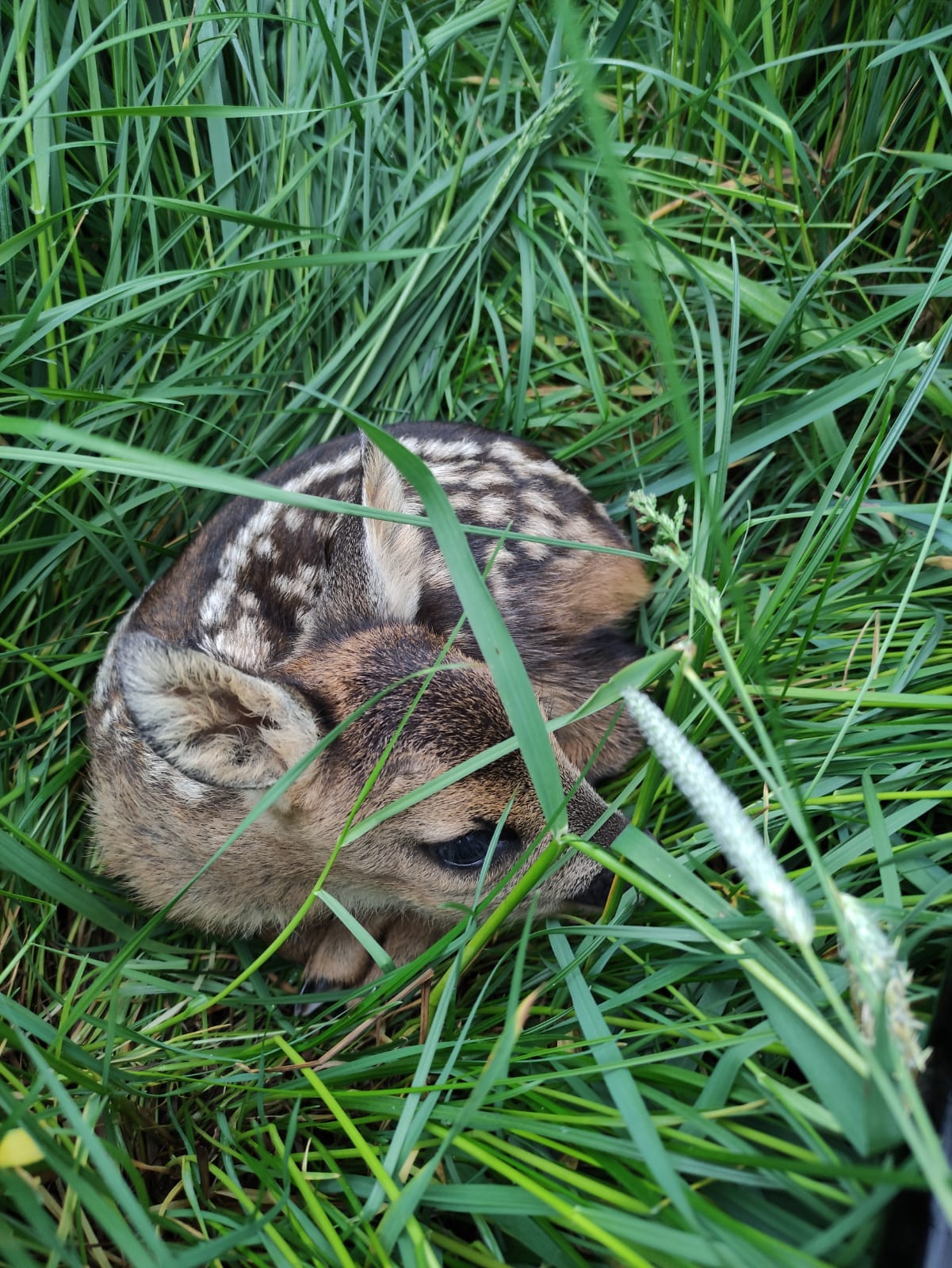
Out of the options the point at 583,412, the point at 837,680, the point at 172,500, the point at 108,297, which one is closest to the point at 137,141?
the point at 108,297

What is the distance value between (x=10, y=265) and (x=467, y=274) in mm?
1350

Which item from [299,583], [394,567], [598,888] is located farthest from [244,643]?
[598,888]

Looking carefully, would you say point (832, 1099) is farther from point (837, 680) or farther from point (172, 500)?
point (172, 500)

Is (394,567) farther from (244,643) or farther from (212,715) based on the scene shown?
(212,715)

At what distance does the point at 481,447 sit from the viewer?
2680 millimetres

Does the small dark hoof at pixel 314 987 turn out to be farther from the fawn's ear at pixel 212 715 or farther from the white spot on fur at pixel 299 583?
the white spot on fur at pixel 299 583

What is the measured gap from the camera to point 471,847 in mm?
2150

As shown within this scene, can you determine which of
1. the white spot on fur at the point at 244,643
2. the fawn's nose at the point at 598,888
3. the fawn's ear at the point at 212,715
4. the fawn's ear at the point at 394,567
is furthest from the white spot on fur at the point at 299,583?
the fawn's nose at the point at 598,888

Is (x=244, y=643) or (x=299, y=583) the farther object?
(x=299, y=583)

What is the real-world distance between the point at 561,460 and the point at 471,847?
4.42ft

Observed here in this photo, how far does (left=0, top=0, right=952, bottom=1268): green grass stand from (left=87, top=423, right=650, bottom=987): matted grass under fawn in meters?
0.19

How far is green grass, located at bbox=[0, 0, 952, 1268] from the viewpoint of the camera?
4.87 feet

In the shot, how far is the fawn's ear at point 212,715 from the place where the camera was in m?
1.87

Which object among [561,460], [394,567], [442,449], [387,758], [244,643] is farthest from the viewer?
[561,460]
